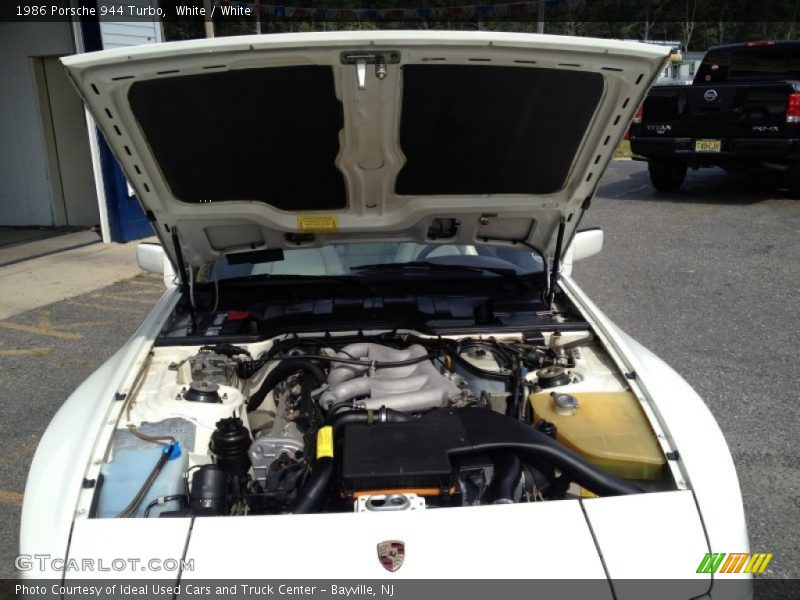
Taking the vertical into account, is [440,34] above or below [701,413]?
above

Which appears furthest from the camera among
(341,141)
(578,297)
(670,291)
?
(670,291)

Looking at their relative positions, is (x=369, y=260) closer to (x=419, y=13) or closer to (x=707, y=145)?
(x=707, y=145)

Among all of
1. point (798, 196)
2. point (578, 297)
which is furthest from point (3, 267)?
point (798, 196)

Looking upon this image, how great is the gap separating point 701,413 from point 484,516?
0.90 metres

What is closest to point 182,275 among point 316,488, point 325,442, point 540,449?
point 325,442

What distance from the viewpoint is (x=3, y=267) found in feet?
24.7

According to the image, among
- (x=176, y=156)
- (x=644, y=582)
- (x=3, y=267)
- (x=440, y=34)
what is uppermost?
(x=440, y=34)

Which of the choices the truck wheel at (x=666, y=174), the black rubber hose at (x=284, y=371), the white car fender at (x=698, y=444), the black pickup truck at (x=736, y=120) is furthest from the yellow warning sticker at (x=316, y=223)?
the truck wheel at (x=666, y=174)

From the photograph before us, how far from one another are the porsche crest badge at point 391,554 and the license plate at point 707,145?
958 centimetres

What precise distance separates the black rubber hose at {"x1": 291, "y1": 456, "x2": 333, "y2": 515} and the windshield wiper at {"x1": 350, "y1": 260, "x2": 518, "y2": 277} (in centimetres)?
146

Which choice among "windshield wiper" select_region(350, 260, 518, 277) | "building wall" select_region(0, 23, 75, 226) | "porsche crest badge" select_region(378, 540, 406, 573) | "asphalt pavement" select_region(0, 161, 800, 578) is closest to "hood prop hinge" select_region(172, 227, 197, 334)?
"windshield wiper" select_region(350, 260, 518, 277)

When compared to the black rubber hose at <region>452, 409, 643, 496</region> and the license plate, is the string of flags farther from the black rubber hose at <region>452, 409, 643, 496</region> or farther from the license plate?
the black rubber hose at <region>452, 409, 643, 496</region>

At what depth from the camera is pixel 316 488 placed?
1933mm

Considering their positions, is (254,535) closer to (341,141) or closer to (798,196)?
(341,141)
